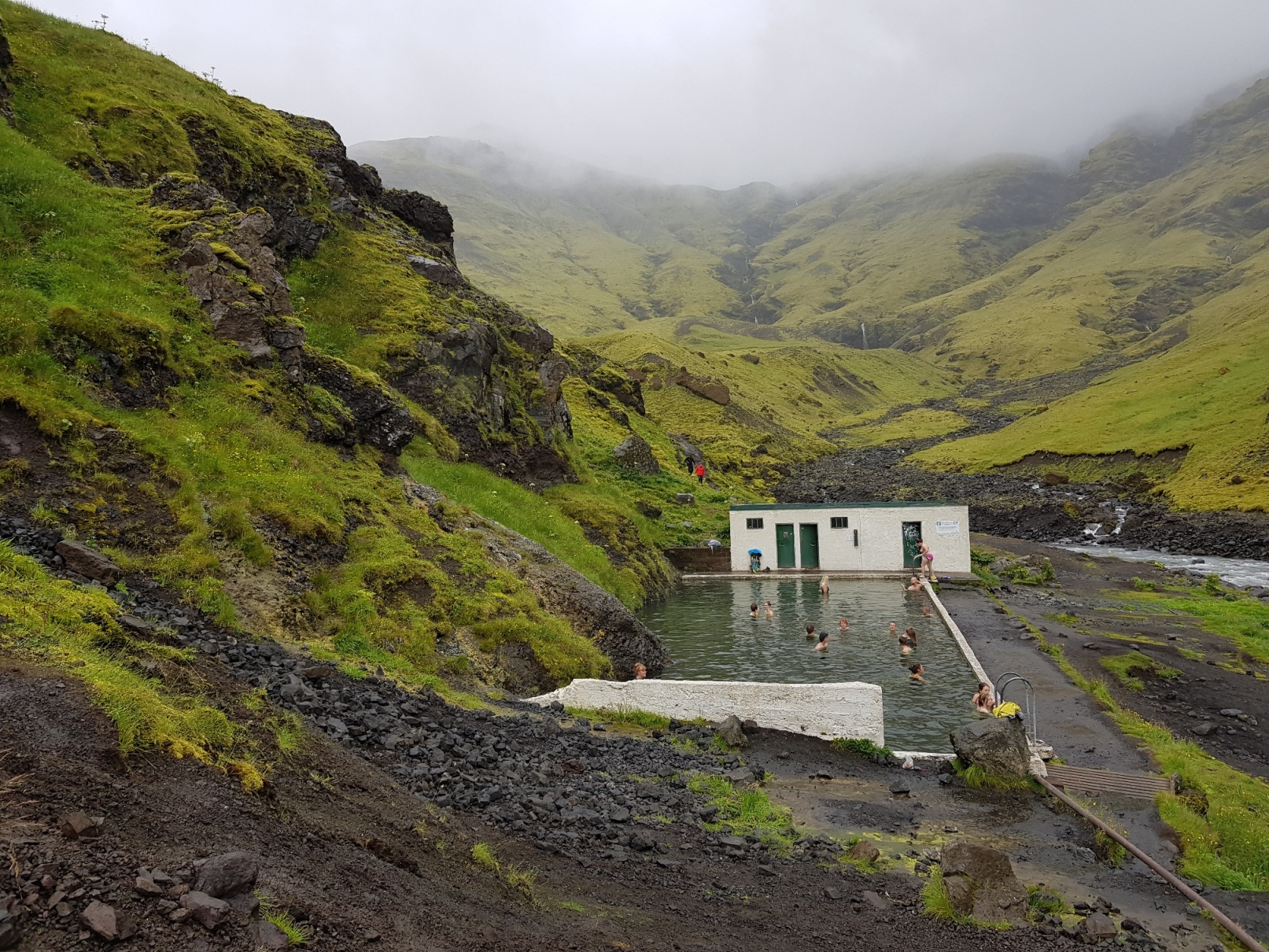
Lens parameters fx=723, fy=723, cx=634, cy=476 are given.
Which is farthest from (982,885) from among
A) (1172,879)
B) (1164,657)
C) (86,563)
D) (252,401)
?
(1164,657)

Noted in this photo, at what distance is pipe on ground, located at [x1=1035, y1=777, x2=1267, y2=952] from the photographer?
10.8 meters

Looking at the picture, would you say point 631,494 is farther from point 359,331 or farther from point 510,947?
point 510,947

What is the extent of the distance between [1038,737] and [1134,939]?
998 centimetres

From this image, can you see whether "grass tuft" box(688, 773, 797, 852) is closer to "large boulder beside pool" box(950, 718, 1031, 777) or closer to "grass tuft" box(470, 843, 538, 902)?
"grass tuft" box(470, 843, 538, 902)

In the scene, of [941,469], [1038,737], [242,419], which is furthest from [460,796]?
[941,469]

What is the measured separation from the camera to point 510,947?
→ 7.06 m

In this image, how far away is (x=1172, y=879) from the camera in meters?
12.4

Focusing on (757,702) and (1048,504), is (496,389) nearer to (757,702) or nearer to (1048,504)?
(757,702)

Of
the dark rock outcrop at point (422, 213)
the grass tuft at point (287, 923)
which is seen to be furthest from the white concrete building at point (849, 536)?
the grass tuft at point (287, 923)

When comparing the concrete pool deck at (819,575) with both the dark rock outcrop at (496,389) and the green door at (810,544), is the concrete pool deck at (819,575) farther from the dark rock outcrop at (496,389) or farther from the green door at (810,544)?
the dark rock outcrop at (496,389)

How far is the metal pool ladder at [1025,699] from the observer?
1994 cm

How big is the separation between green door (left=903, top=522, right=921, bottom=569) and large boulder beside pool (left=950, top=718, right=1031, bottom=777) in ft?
99.3

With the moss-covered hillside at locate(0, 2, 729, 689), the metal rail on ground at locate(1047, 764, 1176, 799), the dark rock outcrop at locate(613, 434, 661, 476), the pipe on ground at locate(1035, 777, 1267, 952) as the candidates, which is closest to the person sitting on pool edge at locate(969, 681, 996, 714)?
the metal rail on ground at locate(1047, 764, 1176, 799)

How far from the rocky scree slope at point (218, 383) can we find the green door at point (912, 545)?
2617 cm
